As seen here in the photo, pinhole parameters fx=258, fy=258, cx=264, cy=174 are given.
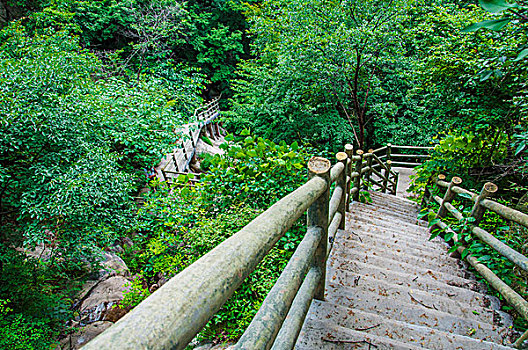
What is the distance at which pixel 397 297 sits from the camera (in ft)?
6.68

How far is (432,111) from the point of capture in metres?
6.22

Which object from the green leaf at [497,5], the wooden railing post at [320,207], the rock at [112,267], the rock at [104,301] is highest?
the green leaf at [497,5]

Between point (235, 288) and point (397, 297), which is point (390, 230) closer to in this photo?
point (397, 297)

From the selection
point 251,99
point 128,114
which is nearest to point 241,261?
point 128,114

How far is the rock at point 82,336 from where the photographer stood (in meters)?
3.37

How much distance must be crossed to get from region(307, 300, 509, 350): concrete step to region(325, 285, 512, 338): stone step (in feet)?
0.44

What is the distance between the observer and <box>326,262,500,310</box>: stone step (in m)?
2.14

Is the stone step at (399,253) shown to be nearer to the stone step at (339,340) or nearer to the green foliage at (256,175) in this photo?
the green foliage at (256,175)

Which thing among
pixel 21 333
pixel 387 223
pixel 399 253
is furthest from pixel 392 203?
pixel 21 333

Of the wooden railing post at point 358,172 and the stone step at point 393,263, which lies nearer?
the stone step at point 393,263

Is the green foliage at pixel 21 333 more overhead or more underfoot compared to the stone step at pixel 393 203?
more underfoot

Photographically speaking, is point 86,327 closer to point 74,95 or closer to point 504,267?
point 74,95

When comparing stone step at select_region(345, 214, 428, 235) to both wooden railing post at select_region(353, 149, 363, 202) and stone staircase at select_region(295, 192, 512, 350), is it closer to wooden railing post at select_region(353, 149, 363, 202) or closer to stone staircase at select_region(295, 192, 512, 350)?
stone staircase at select_region(295, 192, 512, 350)

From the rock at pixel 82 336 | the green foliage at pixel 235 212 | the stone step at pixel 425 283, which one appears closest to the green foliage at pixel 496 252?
the stone step at pixel 425 283
